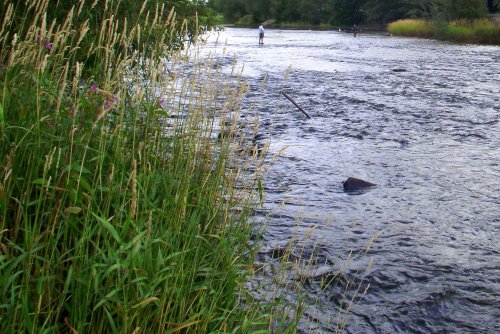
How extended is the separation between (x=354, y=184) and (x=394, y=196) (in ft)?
1.85

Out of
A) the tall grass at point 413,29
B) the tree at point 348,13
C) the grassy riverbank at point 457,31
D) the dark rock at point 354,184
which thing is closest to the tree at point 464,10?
the tall grass at point 413,29

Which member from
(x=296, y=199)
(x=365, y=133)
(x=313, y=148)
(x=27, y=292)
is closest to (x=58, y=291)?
(x=27, y=292)

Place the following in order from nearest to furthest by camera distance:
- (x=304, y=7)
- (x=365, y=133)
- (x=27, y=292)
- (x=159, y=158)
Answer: (x=27, y=292), (x=159, y=158), (x=365, y=133), (x=304, y=7)

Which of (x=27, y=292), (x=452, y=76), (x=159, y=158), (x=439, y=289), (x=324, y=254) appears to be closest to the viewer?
(x=27, y=292)

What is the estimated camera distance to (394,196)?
8031 millimetres

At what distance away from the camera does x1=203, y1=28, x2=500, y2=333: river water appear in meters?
5.09

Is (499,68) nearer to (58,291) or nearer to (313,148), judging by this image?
(313,148)

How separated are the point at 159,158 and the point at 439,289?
8.93 feet

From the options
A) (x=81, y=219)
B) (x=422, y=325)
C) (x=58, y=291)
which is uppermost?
(x=81, y=219)

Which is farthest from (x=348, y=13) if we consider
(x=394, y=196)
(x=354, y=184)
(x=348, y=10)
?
(x=394, y=196)

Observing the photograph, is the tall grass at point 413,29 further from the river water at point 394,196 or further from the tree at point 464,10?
the river water at point 394,196

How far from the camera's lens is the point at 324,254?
5863 millimetres

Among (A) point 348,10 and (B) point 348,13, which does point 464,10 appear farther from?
(A) point 348,10

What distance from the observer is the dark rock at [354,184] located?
8258mm
